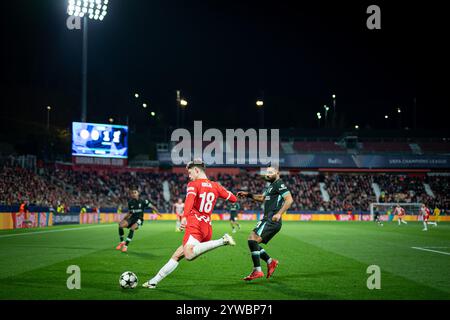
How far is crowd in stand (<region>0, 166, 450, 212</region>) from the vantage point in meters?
59.1

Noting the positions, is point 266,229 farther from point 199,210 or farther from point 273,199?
point 199,210

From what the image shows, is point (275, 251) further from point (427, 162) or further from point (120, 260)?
point (427, 162)

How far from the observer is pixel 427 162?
6875cm

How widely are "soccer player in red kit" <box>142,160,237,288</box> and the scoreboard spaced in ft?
135

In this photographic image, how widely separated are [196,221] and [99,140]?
42.6m

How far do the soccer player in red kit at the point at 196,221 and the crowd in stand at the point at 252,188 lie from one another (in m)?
47.0

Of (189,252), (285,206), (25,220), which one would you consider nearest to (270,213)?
(285,206)

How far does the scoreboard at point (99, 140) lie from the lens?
48438 millimetres

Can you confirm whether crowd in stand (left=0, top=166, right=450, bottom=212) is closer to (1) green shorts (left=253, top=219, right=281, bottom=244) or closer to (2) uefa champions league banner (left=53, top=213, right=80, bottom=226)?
(2) uefa champions league banner (left=53, top=213, right=80, bottom=226)

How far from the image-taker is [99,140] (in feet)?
163

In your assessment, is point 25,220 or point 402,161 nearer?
point 25,220
